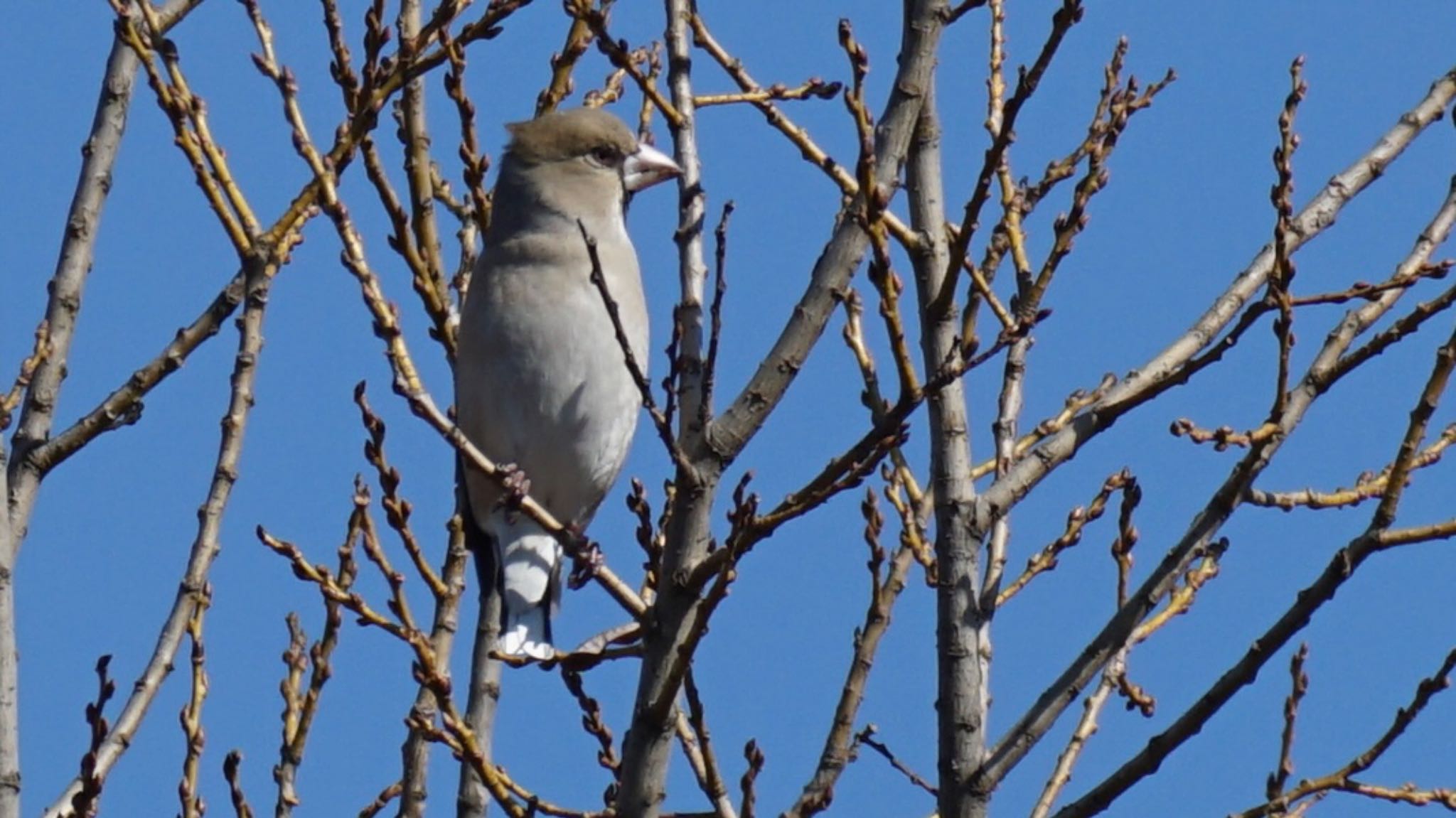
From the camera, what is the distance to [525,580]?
5547mm

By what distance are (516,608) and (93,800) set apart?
2.22 metres

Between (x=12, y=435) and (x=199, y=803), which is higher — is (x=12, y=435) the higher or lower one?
the higher one

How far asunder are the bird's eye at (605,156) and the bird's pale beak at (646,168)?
1.2 inches

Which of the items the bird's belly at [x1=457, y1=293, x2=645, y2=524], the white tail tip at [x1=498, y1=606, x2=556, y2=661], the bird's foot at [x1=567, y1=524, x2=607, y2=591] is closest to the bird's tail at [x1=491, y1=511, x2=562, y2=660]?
the white tail tip at [x1=498, y1=606, x2=556, y2=661]

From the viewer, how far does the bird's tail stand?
5492mm

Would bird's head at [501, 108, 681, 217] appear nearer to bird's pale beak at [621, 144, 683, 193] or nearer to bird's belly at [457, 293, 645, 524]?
bird's pale beak at [621, 144, 683, 193]

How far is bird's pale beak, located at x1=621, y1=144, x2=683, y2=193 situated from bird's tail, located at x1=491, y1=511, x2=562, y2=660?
1.05 m

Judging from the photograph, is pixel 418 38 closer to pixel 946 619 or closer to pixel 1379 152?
pixel 946 619

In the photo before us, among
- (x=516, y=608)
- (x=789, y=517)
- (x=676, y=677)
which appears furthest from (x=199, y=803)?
(x=516, y=608)

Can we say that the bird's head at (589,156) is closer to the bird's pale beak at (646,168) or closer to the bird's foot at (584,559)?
the bird's pale beak at (646,168)

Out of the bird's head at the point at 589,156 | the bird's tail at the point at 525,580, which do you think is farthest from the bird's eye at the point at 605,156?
the bird's tail at the point at 525,580

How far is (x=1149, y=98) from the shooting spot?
4.59 m

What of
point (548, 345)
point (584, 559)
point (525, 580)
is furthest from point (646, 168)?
point (584, 559)

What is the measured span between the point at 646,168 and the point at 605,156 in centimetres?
13
